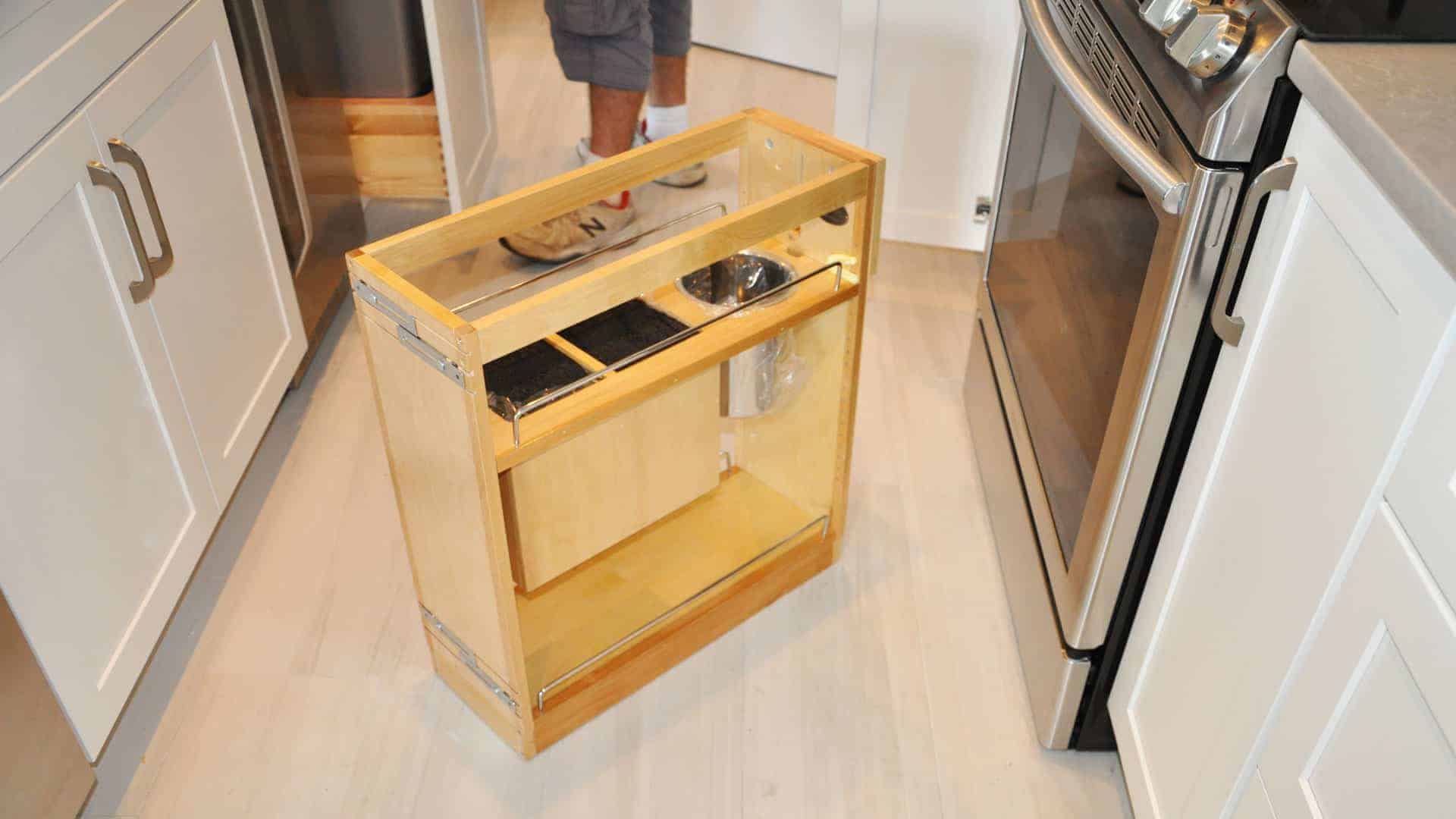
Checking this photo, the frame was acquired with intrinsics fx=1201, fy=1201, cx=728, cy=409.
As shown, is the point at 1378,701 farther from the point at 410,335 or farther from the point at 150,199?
the point at 150,199

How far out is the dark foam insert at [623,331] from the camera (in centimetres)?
132

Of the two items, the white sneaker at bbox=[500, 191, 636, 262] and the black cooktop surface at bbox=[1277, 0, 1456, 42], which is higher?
the black cooktop surface at bbox=[1277, 0, 1456, 42]

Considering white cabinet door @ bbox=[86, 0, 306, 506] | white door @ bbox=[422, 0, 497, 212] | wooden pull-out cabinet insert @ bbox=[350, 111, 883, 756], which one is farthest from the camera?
white door @ bbox=[422, 0, 497, 212]

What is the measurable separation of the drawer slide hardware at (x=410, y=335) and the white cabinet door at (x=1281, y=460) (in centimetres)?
65

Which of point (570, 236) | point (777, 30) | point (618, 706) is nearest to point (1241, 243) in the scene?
point (618, 706)

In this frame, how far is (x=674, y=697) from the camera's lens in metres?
1.44

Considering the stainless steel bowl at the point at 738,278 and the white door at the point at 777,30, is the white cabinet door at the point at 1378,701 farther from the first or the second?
the white door at the point at 777,30

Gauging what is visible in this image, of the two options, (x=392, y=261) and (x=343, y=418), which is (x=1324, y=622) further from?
(x=343, y=418)

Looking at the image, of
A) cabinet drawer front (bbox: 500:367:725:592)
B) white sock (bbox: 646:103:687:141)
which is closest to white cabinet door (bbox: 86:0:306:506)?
cabinet drawer front (bbox: 500:367:725:592)

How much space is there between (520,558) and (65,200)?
1.88 ft

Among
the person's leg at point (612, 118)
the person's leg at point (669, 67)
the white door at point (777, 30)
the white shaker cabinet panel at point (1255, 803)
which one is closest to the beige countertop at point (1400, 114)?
the white shaker cabinet panel at point (1255, 803)

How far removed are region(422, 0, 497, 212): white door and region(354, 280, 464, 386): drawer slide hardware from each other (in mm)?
974

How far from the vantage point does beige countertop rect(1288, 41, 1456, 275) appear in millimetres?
696

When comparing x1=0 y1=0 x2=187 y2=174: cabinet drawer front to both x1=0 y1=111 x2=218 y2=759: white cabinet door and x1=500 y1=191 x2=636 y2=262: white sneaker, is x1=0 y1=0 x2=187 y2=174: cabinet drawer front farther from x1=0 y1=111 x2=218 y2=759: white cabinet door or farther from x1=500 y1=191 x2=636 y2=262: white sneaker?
x1=500 y1=191 x2=636 y2=262: white sneaker
